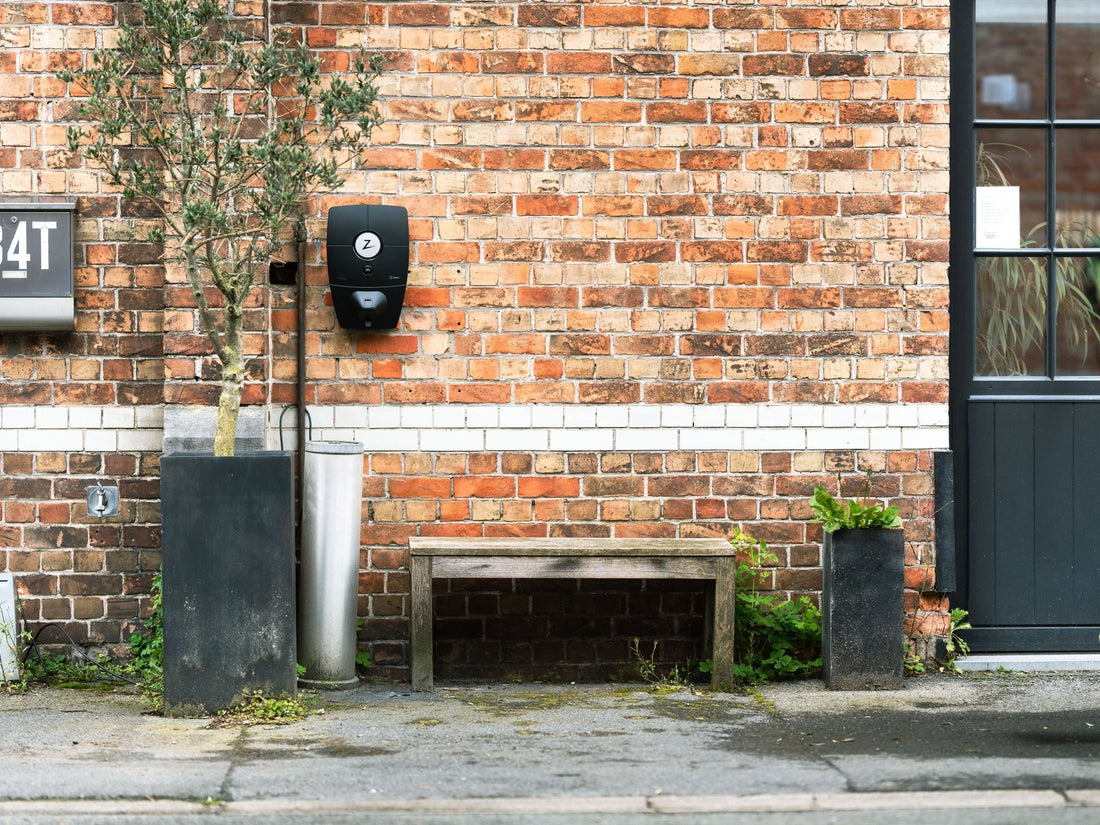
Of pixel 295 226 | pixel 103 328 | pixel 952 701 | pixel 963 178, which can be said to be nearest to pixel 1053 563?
pixel 952 701

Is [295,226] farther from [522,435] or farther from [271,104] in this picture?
[522,435]

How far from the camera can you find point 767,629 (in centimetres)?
646

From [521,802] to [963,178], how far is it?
3952 mm

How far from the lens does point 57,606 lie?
21.2 ft

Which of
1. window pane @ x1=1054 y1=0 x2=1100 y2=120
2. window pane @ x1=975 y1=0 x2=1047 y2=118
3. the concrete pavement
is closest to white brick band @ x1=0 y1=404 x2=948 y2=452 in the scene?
the concrete pavement

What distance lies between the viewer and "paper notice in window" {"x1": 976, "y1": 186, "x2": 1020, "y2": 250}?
676 centimetres

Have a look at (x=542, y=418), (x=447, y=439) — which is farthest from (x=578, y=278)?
(x=447, y=439)

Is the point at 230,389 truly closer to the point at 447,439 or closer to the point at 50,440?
the point at 447,439

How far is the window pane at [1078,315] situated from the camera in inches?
268

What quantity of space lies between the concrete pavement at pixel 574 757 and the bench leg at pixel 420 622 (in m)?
0.10

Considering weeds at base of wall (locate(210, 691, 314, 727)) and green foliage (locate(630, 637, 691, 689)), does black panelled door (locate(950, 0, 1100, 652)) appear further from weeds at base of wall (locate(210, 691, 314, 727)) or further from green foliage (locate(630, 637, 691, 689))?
weeds at base of wall (locate(210, 691, 314, 727))

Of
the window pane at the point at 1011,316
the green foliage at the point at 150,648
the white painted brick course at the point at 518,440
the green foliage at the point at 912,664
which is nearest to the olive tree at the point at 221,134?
the green foliage at the point at 150,648

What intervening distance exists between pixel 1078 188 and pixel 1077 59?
64 centimetres

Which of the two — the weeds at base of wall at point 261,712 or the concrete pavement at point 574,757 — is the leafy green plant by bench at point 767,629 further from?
the weeds at base of wall at point 261,712
